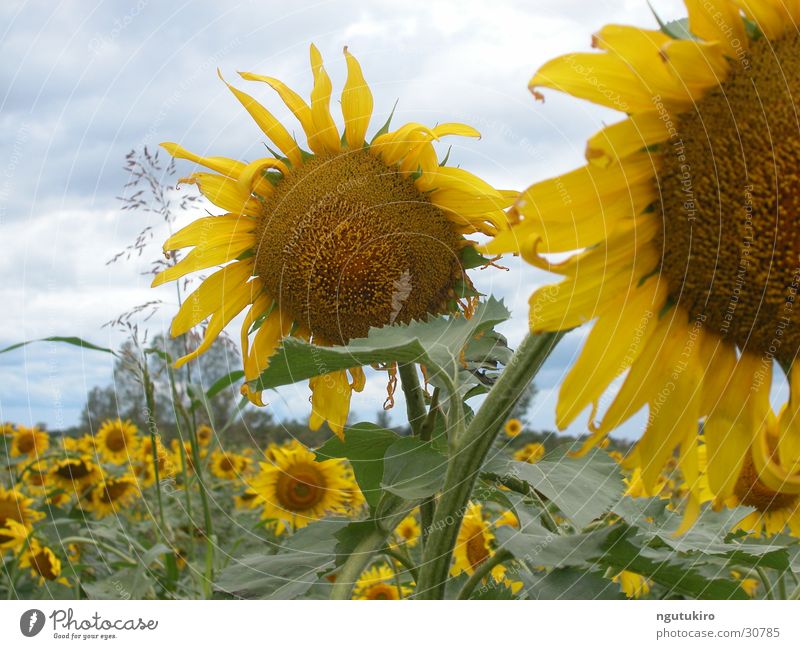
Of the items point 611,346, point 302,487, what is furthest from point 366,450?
point 302,487

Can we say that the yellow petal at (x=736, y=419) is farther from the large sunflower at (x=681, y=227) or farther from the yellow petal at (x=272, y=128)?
the yellow petal at (x=272, y=128)

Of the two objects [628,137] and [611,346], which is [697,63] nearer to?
[628,137]

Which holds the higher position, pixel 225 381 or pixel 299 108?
pixel 299 108

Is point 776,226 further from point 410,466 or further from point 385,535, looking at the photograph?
point 385,535

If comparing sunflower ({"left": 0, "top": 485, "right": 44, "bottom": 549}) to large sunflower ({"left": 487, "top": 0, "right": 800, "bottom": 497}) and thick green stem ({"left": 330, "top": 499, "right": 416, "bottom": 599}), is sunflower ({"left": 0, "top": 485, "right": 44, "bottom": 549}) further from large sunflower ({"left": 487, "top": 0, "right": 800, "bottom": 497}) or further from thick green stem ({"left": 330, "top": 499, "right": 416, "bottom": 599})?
large sunflower ({"left": 487, "top": 0, "right": 800, "bottom": 497})

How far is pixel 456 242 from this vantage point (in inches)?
50.0

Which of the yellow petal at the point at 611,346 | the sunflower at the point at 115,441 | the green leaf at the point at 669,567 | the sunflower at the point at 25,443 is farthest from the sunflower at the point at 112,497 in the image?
the yellow petal at the point at 611,346

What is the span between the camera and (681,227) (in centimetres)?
81

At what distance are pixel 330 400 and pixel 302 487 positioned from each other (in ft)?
4.56

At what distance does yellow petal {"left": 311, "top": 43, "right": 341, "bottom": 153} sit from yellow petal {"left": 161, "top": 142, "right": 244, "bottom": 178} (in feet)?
0.46

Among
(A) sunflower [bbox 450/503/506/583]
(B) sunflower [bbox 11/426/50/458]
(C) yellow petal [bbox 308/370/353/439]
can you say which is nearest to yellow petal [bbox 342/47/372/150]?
(C) yellow petal [bbox 308/370/353/439]

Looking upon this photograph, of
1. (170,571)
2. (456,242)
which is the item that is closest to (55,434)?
(170,571)
